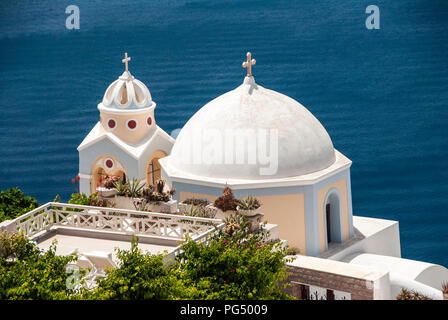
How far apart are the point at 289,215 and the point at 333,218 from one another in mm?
2429

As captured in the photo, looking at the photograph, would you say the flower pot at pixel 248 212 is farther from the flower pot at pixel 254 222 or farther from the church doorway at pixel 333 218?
the church doorway at pixel 333 218

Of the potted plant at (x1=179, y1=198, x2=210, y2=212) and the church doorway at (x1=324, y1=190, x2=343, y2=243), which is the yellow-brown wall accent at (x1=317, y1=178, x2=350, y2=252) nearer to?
the church doorway at (x1=324, y1=190, x2=343, y2=243)

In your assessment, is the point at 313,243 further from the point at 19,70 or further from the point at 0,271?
the point at 19,70

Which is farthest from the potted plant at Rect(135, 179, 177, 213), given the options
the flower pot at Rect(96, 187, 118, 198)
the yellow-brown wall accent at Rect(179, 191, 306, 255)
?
the yellow-brown wall accent at Rect(179, 191, 306, 255)

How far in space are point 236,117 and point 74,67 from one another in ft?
236

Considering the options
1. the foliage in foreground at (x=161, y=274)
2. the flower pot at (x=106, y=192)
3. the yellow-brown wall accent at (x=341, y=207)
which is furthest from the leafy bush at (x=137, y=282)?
the yellow-brown wall accent at (x=341, y=207)

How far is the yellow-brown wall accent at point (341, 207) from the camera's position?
3164cm

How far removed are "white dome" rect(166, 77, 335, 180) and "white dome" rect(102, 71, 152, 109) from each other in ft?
12.7

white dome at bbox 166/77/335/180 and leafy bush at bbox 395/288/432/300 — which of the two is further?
white dome at bbox 166/77/335/180

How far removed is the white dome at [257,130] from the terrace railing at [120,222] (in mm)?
4379

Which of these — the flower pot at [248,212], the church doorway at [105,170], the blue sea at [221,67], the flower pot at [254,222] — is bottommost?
the flower pot at [254,222]

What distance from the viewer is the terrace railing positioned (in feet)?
85.0

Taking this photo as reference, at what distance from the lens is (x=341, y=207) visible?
3278cm
